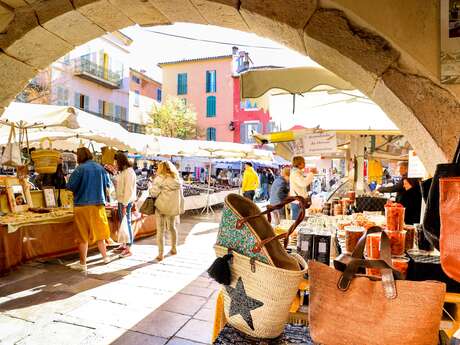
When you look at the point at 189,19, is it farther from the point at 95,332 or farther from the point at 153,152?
the point at 153,152

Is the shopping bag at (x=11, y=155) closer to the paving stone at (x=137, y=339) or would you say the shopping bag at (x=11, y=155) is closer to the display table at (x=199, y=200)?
the paving stone at (x=137, y=339)

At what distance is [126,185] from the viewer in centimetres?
579

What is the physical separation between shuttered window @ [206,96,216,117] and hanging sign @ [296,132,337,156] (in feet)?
86.5

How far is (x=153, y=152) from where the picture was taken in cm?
864

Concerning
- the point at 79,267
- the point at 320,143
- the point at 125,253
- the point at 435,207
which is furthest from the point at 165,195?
the point at 435,207

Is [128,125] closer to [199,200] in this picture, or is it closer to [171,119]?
[171,119]

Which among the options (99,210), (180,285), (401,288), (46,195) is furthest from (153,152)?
(401,288)

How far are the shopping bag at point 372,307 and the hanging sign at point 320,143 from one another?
314 centimetres

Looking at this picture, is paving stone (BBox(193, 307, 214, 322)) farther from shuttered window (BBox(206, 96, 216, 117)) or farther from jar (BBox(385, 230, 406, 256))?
shuttered window (BBox(206, 96, 216, 117))

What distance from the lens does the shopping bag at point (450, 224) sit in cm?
106

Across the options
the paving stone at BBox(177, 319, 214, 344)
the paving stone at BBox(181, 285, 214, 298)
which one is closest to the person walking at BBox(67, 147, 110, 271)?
the paving stone at BBox(181, 285, 214, 298)

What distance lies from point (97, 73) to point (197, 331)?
85.7ft

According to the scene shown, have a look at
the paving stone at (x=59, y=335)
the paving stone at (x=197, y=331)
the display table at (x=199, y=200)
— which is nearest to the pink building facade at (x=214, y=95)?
the display table at (x=199, y=200)

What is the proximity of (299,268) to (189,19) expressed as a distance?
6.35 feet
